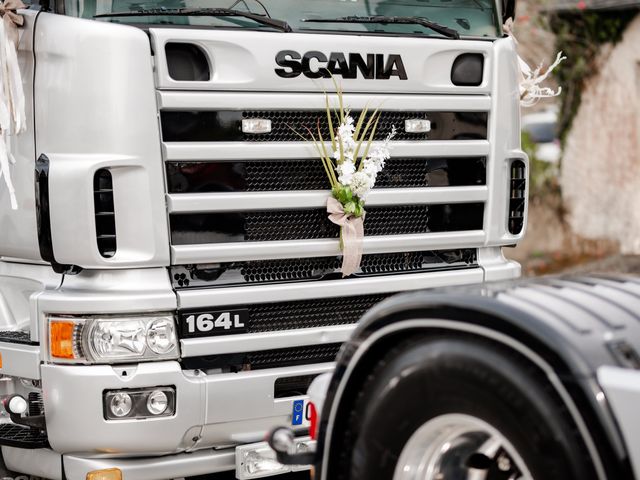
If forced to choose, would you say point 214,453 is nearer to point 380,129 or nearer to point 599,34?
point 380,129

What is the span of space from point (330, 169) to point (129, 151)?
985 mm

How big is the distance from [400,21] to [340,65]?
461 mm

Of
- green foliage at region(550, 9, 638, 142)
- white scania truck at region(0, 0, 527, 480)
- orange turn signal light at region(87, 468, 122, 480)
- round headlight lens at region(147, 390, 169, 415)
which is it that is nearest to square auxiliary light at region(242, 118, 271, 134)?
white scania truck at region(0, 0, 527, 480)

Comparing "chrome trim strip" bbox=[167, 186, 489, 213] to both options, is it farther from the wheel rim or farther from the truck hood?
the wheel rim

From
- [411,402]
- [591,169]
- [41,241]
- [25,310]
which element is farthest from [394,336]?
[591,169]

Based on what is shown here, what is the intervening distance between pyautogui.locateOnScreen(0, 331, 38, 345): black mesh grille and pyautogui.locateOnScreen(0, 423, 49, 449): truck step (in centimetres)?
41

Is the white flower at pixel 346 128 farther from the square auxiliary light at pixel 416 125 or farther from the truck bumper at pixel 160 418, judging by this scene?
the truck bumper at pixel 160 418

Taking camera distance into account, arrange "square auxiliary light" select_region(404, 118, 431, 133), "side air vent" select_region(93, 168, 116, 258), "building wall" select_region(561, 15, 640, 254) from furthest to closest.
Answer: "building wall" select_region(561, 15, 640, 254), "square auxiliary light" select_region(404, 118, 431, 133), "side air vent" select_region(93, 168, 116, 258)

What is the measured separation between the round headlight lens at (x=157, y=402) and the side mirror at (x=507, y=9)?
110 inches

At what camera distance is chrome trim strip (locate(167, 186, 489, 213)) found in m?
4.42

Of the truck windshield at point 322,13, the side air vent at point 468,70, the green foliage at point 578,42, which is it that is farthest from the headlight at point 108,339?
the green foliage at point 578,42

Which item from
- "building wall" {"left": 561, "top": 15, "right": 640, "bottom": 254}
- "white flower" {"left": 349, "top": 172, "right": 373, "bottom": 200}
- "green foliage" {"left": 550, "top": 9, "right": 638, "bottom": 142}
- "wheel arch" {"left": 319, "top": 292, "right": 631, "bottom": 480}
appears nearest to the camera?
"wheel arch" {"left": 319, "top": 292, "right": 631, "bottom": 480}

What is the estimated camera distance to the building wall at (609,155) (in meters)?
12.9

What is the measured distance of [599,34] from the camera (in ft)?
43.1
